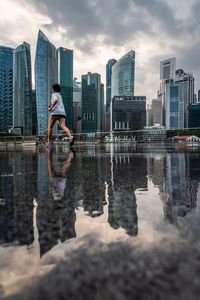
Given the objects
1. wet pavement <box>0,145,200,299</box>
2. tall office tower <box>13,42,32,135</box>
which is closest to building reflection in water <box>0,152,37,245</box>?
wet pavement <box>0,145,200,299</box>

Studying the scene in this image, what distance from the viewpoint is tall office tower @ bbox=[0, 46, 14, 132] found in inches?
5979

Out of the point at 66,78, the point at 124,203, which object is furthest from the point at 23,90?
the point at 124,203

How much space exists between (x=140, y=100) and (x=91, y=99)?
3797cm

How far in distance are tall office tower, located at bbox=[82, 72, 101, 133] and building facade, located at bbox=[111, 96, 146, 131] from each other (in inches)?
705

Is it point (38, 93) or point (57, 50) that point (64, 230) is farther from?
point (57, 50)

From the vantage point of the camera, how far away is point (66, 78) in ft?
568

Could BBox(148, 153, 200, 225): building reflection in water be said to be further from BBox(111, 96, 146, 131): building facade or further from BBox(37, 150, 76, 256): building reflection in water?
BBox(111, 96, 146, 131): building facade

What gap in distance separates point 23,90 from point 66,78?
106ft

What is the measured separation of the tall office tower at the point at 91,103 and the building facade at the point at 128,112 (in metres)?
17.9

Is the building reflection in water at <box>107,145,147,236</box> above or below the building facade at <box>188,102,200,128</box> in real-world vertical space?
below

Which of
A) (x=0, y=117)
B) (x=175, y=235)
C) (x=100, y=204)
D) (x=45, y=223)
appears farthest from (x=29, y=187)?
(x=0, y=117)

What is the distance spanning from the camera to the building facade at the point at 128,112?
533 ft

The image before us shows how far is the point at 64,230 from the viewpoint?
7.03 feet

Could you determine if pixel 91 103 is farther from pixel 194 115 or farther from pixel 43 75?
pixel 194 115
